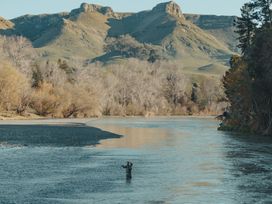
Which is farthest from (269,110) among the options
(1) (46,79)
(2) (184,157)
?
(1) (46,79)

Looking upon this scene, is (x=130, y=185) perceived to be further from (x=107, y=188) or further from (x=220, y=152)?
(x=220, y=152)

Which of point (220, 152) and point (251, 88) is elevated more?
point (251, 88)

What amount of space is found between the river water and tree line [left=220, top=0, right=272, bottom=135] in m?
17.9

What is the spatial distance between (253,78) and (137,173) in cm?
4630

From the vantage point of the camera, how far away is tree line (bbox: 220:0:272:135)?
73500 millimetres

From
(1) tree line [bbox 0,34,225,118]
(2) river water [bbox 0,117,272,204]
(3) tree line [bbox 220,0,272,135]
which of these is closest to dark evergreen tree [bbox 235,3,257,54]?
(3) tree line [bbox 220,0,272,135]

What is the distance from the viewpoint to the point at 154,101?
199m

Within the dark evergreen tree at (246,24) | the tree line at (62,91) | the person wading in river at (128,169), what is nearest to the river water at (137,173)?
the person wading in river at (128,169)

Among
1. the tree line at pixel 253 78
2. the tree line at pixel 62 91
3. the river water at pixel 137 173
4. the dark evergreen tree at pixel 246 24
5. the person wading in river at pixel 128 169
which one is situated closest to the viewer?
the river water at pixel 137 173

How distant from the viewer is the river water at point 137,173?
2872 cm

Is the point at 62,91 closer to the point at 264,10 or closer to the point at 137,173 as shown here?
the point at 264,10

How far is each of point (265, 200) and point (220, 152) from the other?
24.0 meters

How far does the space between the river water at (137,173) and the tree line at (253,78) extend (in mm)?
17900

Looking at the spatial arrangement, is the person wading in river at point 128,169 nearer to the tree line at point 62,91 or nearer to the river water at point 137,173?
the river water at point 137,173
